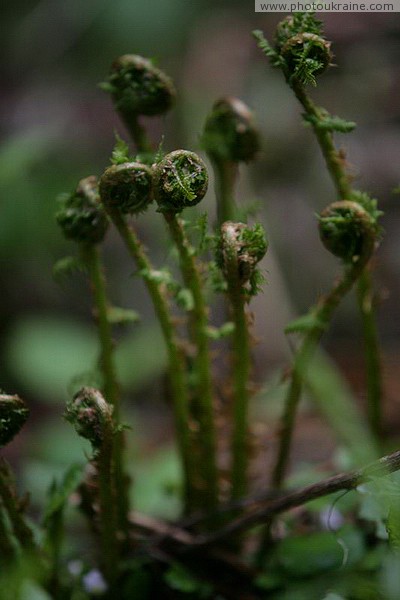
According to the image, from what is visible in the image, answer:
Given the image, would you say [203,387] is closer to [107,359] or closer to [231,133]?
[107,359]

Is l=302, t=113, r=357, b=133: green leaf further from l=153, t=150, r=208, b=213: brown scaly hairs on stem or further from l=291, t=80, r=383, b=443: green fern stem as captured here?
l=153, t=150, r=208, b=213: brown scaly hairs on stem

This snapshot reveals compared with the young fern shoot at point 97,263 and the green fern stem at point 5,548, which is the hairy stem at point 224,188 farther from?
the green fern stem at point 5,548

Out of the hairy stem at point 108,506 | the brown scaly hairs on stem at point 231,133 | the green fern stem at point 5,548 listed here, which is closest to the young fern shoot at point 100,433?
the hairy stem at point 108,506

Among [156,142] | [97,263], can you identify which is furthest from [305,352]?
[156,142]

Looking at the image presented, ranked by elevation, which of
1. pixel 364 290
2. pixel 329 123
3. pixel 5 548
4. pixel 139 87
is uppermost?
pixel 139 87

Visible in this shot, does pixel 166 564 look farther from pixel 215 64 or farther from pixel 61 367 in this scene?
pixel 215 64

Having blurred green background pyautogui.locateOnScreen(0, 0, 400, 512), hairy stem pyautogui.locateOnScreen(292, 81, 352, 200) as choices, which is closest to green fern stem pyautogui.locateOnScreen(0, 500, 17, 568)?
hairy stem pyautogui.locateOnScreen(292, 81, 352, 200)
